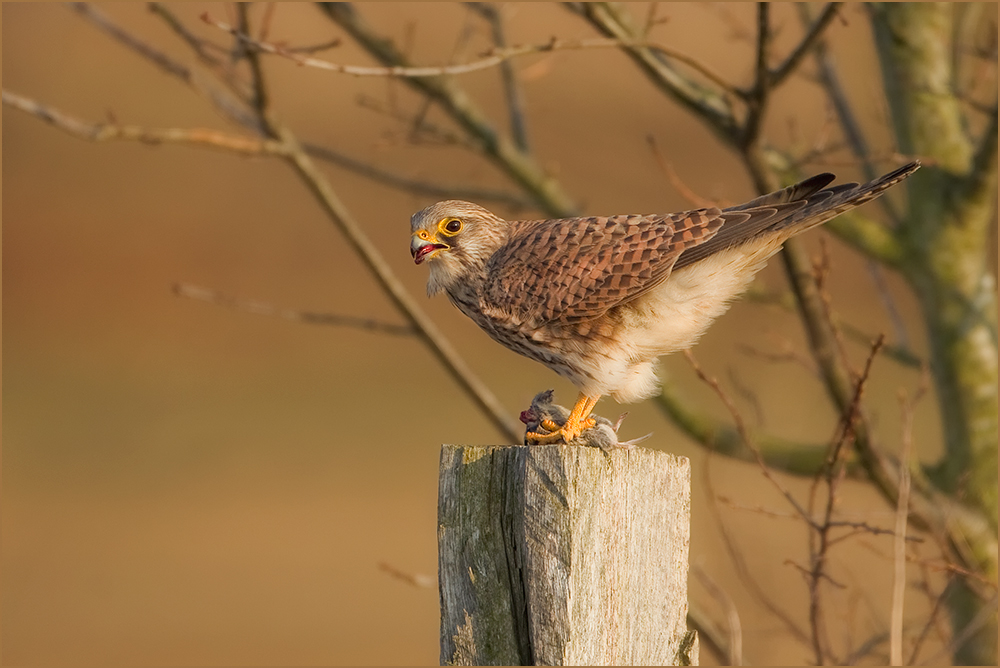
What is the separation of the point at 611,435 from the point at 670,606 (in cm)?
46

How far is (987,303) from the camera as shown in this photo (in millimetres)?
4312

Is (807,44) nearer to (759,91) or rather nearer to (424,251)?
(759,91)

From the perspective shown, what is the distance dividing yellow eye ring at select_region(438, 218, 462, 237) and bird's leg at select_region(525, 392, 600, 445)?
2.50 feet

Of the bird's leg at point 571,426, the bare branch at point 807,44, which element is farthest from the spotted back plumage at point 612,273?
the bare branch at point 807,44

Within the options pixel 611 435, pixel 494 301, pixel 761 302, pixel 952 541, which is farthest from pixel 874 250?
pixel 611 435

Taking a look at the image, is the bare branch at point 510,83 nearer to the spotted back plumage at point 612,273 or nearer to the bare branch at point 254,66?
the bare branch at point 254,66

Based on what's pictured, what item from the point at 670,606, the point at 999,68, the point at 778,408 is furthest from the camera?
the point at 778,408

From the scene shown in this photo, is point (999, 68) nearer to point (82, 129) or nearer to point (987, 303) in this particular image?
point (987, 303)

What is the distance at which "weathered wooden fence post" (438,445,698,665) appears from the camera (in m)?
2.22

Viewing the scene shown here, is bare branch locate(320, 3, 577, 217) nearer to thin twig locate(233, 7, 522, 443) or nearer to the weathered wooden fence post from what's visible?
thin twig locate(233, 7, 522, 443)

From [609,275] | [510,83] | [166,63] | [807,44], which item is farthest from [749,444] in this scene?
Answer: [166,63]

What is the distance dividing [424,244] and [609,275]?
0.66m

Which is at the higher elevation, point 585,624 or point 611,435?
point 611,435

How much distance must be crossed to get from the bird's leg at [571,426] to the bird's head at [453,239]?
66 cm
